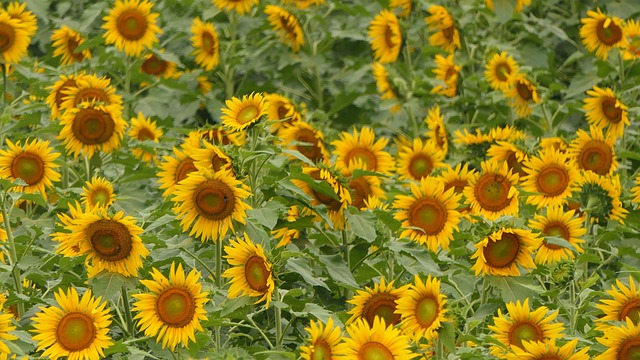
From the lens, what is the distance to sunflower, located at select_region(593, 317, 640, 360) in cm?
349

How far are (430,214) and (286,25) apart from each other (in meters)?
2.86

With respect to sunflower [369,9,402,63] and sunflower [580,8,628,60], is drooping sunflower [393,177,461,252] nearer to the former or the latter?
sunflower [580,8,628,60]

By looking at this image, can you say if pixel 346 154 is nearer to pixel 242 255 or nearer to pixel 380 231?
pixel 380 231

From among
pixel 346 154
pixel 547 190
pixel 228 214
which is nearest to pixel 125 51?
pixel 346 154

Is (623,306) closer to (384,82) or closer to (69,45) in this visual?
(384,82)

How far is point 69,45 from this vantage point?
21.8 ft

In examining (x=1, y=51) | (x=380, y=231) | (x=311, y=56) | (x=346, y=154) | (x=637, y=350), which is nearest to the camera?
(x=637, y=350)

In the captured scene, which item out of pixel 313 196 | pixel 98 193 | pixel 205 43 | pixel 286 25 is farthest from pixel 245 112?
pixel 286 25

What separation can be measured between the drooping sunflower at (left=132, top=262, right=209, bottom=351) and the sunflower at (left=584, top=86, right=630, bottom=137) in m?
2.61

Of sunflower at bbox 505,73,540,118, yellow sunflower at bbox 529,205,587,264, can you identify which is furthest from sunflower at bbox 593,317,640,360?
sunflower at bbox 505,73,540,118

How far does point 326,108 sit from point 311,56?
448 millimetres

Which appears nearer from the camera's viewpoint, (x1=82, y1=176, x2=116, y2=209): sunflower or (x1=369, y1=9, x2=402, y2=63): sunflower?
(x1=82, y1=176, x2=116, y2=209): sunflower

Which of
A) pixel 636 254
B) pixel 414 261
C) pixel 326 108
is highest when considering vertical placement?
pixel 414 261

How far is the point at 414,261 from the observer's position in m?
Result: 4.32
